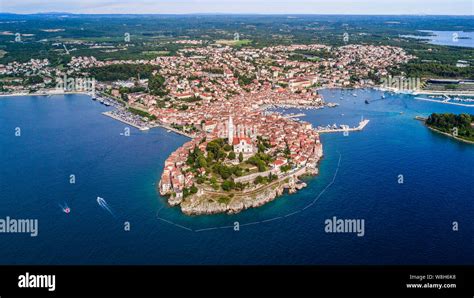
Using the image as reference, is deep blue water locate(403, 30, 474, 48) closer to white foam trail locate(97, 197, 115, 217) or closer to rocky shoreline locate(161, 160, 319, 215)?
rocky shoreline locate(161, 160, 319, 215)

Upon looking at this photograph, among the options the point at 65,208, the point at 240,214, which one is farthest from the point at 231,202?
the point at 65,208

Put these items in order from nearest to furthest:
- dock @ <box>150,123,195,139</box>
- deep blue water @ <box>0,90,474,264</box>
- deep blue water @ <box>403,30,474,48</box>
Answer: deep blue water @ <box>0,90,474,264</box>
dock @ <box>150,123,195,139</box>
deep blue water @ <box>403,30,474,48</box>

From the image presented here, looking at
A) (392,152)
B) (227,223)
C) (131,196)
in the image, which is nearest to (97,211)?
(131,196)

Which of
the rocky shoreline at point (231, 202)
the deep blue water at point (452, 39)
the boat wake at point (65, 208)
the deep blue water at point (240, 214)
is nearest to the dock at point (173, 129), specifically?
the deep blue water at point (240, 214)

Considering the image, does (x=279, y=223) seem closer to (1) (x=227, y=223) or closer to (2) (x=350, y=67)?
(1) (x=227, y=223)

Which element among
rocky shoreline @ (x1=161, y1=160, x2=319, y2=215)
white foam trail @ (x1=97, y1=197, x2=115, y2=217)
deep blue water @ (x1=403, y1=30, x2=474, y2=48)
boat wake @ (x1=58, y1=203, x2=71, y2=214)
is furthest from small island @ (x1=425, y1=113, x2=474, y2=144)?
deep blue water @ (x1=403, y1=30, x2=474, y2=48)

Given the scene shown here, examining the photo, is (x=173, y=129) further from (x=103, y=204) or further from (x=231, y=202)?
(x=231, y=202)

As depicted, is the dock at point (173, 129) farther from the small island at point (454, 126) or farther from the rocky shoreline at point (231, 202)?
the small island at point (454, 126)
